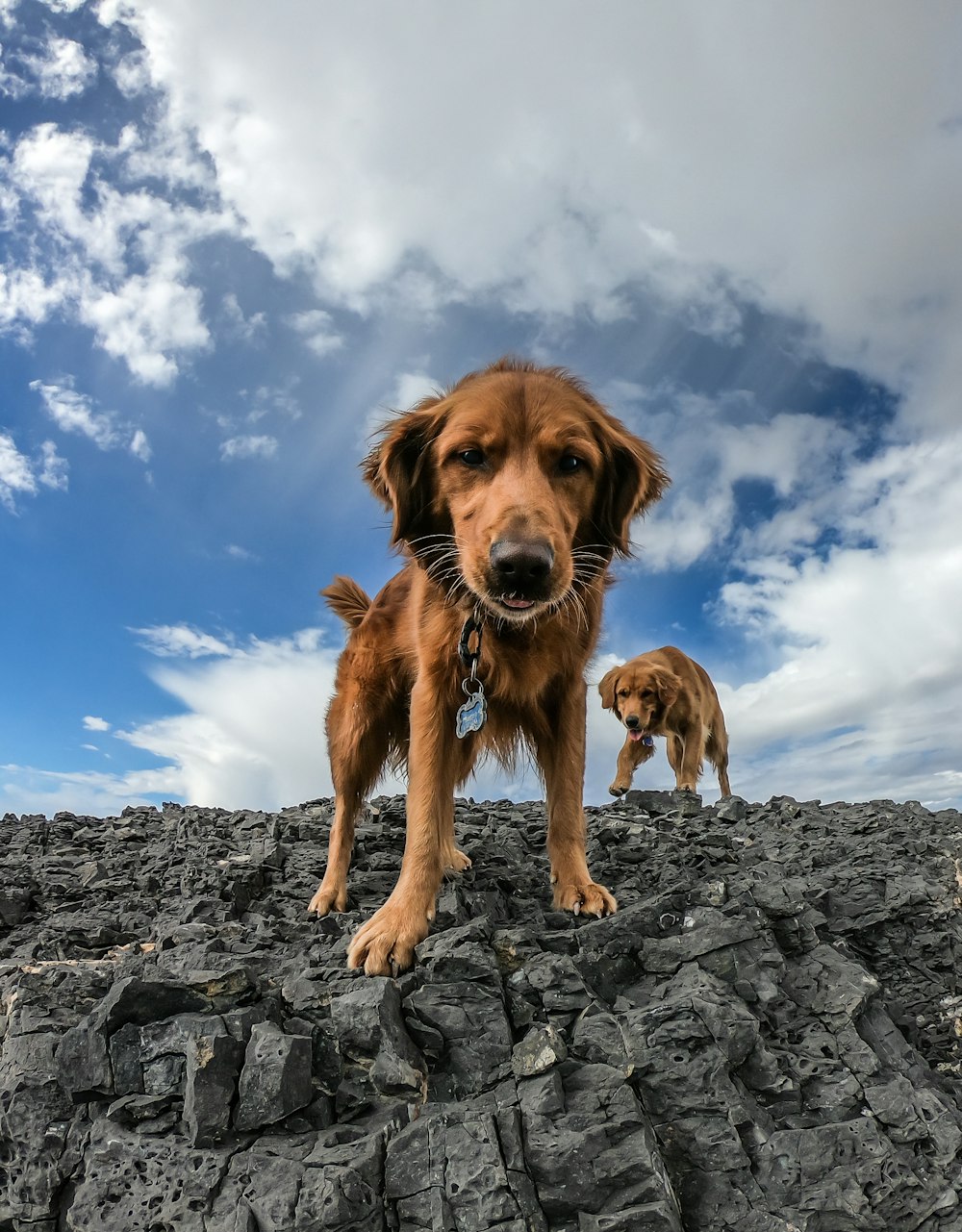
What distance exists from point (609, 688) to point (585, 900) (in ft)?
22.7

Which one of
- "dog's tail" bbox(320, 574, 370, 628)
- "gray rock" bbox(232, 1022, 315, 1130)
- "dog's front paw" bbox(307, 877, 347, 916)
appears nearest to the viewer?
"gray rock" bbox(232, 1022, 315, 1130)

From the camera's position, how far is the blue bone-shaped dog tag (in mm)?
4113

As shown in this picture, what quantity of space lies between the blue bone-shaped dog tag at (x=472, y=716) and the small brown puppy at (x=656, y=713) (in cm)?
691

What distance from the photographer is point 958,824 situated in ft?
23.4

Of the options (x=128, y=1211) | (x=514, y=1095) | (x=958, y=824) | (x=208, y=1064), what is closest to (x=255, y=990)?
(x=208, y=1064)

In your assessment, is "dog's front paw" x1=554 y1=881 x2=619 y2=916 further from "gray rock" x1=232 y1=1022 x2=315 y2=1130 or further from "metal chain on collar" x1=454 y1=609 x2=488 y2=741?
"gray rock" x1=232 y1=1022 x2=315 y2=1130

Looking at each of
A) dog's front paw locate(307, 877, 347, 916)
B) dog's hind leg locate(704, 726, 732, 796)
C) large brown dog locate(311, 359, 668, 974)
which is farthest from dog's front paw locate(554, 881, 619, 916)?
dog's hind leg locate(704, 726, 732, 796)

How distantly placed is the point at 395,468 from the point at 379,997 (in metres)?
2.52

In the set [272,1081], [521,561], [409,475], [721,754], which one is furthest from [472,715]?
[721,754]

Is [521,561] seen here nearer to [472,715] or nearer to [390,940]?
[472,715]

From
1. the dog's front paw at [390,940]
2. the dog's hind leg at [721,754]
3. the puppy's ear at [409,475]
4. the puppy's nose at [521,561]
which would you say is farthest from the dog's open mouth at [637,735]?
the puppy's nose at [521,561]

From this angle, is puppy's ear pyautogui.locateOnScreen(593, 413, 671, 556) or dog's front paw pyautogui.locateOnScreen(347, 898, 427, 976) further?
puppy's ear pyautogui.locateOnScreen(593, 413, 671, 556)

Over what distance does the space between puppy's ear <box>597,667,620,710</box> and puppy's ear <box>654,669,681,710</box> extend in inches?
21.3

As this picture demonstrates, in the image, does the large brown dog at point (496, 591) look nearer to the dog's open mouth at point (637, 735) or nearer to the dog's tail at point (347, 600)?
the dog's tail at point (347, 600)
